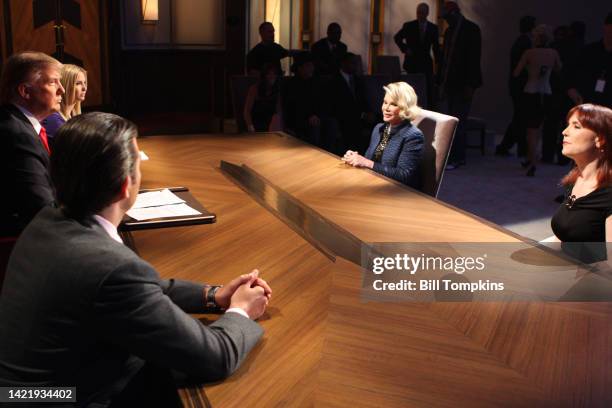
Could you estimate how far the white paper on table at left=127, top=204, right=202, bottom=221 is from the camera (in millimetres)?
2491

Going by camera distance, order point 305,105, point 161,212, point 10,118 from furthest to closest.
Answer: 1. point 305,105
2. point 10,118
3. point 161,212

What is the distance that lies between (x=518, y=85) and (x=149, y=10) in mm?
4643

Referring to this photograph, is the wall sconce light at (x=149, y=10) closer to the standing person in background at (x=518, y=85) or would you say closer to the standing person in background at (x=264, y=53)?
the standing person in background at (x=264, y=53)

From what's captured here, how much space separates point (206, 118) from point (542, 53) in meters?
4.37

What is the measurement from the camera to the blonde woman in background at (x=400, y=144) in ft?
11.6

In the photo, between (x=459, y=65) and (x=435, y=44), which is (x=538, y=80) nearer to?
(x=459, y=65)

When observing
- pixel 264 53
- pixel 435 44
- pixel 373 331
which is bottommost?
pixel 373 331

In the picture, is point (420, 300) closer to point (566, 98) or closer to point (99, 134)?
point (99, 134)

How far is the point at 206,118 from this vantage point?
9195 millimetres

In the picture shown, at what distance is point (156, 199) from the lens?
273 centimetres

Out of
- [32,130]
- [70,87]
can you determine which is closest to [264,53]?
[70,87]

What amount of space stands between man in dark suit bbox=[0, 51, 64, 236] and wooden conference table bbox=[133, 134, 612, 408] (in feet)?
2.03

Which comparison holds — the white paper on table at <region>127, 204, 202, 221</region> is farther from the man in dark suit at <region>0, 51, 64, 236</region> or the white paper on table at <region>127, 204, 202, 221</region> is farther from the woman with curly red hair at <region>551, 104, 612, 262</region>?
the woman with curly red hair at <region>551, 104, 612, 262</region>

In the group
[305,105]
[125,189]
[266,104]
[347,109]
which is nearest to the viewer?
[125,189]
